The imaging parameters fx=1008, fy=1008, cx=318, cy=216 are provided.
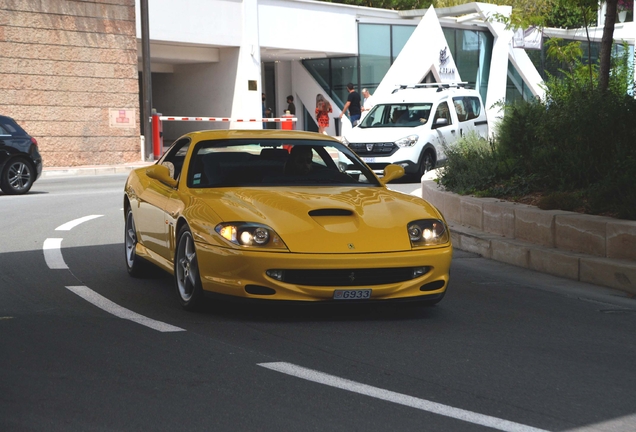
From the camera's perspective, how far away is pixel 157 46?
3703 cm

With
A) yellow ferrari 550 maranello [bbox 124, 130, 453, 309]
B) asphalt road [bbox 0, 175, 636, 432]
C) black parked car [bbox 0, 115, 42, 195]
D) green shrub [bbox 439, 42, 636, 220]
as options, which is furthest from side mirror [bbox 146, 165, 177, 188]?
black parked car [bbox 0, 115, 42, 195]

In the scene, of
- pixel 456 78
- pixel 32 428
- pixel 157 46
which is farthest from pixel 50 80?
pixel 32 428

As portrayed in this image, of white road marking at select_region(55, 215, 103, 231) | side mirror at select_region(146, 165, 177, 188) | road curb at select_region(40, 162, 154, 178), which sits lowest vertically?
road curb at select_region(40, 162, 154, 178)

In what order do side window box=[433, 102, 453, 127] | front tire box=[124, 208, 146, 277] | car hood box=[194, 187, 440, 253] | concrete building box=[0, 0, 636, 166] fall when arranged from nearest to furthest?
car hood box=[194, 187, 440, 253] < front tire box=[124, 208, 146, 277] < side window box=[433, 102, 453, 127] < concrete building box=[0, 0, 636, 166]

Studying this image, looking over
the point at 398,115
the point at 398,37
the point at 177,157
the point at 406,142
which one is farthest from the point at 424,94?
the point at 398,37

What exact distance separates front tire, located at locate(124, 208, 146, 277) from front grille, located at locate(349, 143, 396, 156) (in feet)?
40.3

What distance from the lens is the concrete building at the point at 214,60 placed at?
29469 mm

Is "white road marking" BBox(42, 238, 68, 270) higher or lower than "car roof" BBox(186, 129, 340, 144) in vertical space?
lower

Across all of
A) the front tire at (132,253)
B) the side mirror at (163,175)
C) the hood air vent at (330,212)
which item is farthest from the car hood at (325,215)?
the front tire at (132,253)

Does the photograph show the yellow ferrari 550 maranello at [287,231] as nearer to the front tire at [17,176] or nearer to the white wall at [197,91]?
the front tire at [17,176]

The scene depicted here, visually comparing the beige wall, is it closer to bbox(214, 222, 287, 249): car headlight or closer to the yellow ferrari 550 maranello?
the yellow ferrari 550 maranello

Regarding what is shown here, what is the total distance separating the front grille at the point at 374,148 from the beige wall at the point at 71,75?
11705mm

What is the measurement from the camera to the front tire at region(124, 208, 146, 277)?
9.16 m

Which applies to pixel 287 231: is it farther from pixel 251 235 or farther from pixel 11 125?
pixel 11 125
